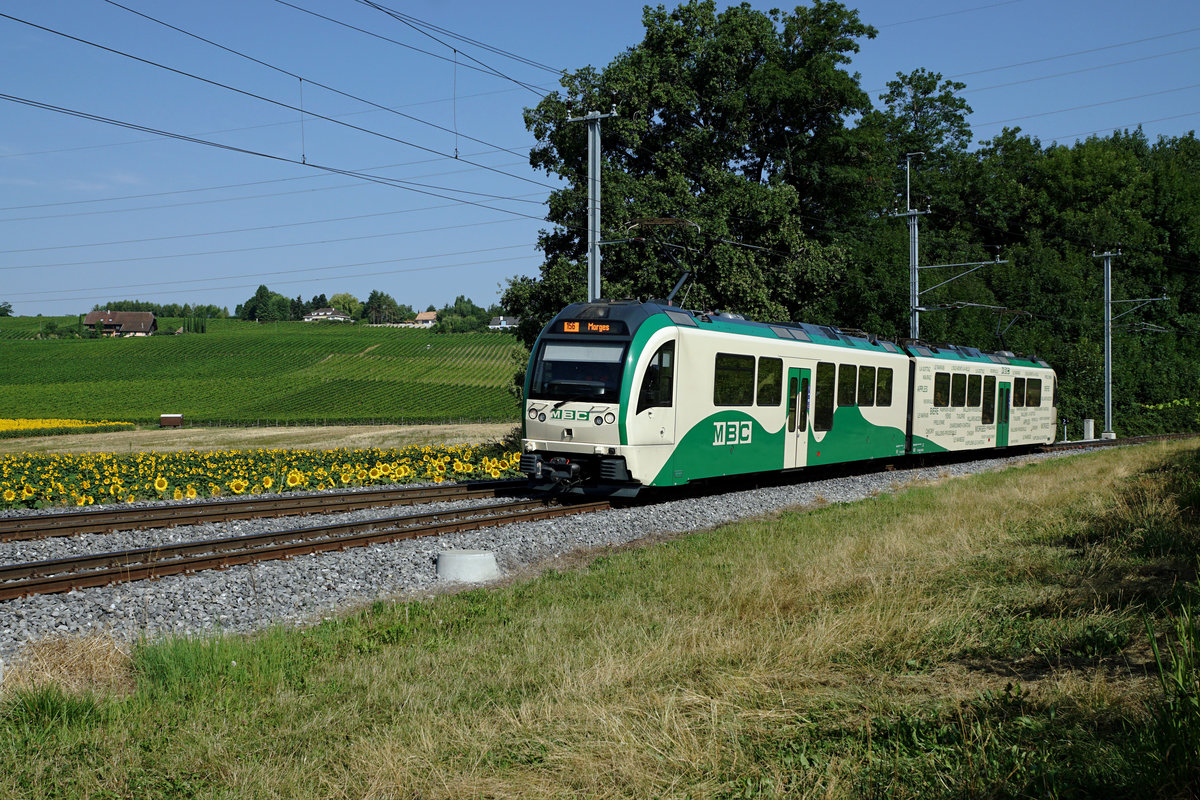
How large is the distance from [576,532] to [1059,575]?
6883mm

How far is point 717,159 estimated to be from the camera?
3800 centimetres

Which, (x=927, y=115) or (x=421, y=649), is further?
(x=927, y=115)

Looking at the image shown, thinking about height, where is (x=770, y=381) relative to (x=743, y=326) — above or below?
below

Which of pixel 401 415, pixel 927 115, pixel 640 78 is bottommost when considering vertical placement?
pixel 401 415

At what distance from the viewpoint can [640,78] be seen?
3512 centimetres

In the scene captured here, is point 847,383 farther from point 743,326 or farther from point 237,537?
point 237,537

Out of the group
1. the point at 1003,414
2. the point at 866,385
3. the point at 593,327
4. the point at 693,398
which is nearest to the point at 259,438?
the point at 1003,414

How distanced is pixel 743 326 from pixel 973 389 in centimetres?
1148

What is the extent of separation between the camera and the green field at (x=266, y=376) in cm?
6931

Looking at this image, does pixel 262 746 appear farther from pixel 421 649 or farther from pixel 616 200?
pixel 616 200

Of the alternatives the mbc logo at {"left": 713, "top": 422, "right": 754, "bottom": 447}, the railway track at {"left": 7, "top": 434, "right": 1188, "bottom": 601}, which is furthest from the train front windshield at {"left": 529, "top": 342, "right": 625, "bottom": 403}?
the mbc logo at {"left": 713, "top": 422, "right": 754, "bottom": 447}

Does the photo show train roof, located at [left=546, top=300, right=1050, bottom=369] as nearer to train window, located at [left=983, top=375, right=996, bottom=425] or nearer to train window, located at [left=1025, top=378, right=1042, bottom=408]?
train window, located at [left=983, top=375, right=996, bottom=425]

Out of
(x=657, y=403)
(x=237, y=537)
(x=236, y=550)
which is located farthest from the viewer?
(x=657, y=403)

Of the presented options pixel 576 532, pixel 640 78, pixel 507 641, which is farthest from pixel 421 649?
pixel 640 78
